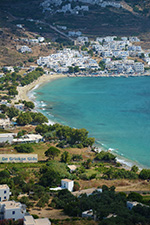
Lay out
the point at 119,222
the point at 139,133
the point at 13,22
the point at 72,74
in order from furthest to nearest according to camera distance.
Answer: the point at 13,22 → the point at 72,74 → the point at 139,133 → the point at 119,222

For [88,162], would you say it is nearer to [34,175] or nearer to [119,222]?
[34,175]

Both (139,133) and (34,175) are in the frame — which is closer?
(34,175)

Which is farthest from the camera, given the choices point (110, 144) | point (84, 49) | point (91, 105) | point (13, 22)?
point (13, 22)

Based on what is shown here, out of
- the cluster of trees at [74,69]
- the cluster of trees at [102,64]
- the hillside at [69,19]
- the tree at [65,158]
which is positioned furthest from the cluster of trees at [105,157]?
the hillside at [69,19]

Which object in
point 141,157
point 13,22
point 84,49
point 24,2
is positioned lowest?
point 141,157

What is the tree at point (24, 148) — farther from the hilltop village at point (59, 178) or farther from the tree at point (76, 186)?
the tree at point (76, 186)

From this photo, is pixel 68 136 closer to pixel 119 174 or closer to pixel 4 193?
pixel 119 174

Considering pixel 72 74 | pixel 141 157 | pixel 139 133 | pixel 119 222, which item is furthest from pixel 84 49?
pixel 119 222

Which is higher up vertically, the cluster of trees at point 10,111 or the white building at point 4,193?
the cluster of trees at point 10,111

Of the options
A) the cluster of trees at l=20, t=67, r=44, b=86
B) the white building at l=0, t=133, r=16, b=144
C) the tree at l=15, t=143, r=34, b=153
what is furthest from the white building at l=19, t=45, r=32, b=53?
the tree at l=15, t=143, r=34, b=153
